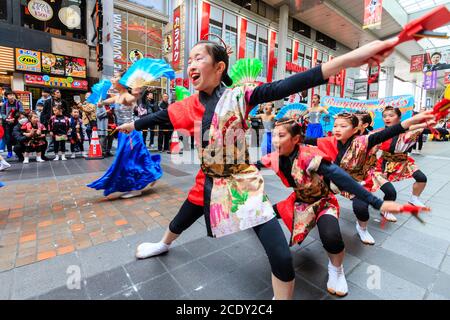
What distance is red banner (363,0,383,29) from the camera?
10.6 meters

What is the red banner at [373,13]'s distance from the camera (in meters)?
10.6

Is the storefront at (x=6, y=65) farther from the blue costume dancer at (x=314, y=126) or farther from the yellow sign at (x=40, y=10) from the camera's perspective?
the blue costume dancer at (x=314, y=126)

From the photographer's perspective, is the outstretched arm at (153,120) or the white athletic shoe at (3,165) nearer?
the outstretched arm at (153,120)

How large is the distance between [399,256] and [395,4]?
21.3m

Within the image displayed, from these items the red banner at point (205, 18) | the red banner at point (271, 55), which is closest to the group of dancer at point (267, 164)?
the red banner at point (205, 18)

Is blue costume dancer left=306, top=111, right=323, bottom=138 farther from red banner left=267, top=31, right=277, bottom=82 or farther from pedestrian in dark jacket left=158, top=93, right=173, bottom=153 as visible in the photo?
red banner left=267, top=31, right=277, bottom=82

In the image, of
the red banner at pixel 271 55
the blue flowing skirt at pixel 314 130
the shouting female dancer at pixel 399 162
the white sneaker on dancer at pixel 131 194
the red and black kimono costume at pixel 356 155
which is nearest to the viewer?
the red and black kimono costume at pixel 356 155

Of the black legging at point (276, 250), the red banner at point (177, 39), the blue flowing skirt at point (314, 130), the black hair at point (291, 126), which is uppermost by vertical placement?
the red banner at point (177, 39)

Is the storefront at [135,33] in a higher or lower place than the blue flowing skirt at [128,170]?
higher

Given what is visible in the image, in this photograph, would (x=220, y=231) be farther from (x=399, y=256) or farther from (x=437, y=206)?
(x=437, y=206)

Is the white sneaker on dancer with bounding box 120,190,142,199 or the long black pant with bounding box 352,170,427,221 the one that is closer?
the long black pant with bounding box 352,170,427,221

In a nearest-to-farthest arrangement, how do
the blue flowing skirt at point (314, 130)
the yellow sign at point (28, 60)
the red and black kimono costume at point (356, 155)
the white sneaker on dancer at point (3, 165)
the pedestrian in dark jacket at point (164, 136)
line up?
the red and black kimono costume at point (356, 155)
the white sneaker on dancer at point (3, 165)
the blue flowing skirt at point (314, 130)
the pedestrian in dark jacket at point (164, 136)
the yellow sign at point (28, 60)

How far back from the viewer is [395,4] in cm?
1684

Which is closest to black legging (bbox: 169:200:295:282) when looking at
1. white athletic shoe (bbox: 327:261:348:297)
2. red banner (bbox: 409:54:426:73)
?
white athletic shoe (bbox: 327:261:348:297)
